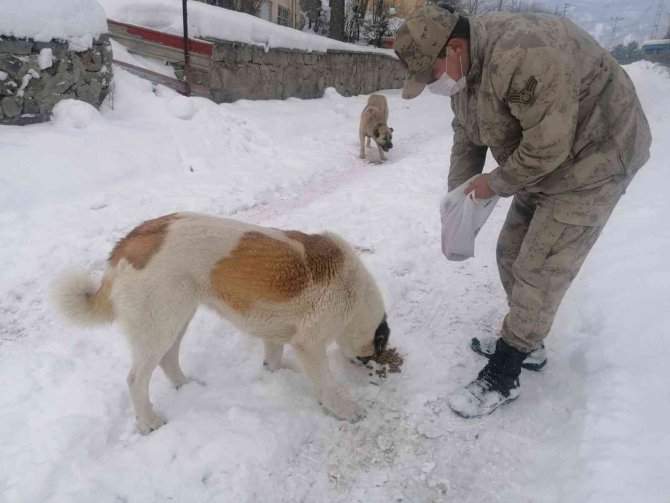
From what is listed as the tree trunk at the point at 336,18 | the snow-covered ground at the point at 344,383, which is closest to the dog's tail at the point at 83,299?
the snow-covered ground at the point at 344,383

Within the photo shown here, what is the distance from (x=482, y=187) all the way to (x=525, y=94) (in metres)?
0.72

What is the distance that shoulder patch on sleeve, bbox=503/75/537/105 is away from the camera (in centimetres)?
210

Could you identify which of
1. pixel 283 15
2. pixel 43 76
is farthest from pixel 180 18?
pixel 283 15

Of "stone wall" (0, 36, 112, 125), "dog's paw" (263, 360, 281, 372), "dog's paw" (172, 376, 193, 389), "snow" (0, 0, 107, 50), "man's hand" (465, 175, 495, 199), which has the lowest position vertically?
"dog's paw" (172, 376, 193, 389)

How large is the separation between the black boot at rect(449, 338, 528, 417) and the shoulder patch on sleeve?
1.60 meters

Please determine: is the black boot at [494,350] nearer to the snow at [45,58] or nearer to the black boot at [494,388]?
the black boot at [494,388]

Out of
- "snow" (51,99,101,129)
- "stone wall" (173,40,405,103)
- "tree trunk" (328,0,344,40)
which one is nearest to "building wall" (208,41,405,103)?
"stone wall" (173,40,405,103)

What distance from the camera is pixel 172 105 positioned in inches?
327

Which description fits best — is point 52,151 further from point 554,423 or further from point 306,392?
point 554,423

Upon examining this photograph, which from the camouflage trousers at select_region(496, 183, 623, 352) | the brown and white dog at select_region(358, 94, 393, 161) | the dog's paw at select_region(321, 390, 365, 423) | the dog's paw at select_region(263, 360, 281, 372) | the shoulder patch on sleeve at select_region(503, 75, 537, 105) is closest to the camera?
the shoulder patch on sleeve at select_region(503, 75, 537, 105)

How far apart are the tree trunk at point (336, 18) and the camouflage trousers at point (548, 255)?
18900 millimetres

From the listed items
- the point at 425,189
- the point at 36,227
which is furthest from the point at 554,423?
the point at 36,227

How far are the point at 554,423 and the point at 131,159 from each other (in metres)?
6.39

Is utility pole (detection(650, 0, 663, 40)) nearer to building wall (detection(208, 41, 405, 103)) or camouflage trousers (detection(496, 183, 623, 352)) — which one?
building wall (detection(208, 41, 405, 103))
